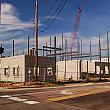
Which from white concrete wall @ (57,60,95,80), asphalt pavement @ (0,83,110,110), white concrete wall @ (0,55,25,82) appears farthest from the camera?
white concrete wall @ (57,60,95,80)

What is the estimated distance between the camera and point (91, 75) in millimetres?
64438

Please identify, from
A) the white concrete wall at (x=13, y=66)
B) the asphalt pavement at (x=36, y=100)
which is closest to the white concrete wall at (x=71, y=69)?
the white concrete wall at (x=13, y=66)

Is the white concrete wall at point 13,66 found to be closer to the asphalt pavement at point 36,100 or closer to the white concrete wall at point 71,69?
the white concrete wall at point 71,69

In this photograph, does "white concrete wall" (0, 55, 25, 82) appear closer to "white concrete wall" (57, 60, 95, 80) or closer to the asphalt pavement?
"white concrete wall" (57, 60, 95, 80)

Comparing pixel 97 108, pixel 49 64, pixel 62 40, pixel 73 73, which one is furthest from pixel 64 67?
pixel 97 108

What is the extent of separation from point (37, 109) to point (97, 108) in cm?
294

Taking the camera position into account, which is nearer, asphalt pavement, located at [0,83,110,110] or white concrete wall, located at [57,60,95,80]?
asphalt pavement, located at [0,83,110,110]

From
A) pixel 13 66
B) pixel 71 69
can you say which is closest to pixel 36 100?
pixel 13 66

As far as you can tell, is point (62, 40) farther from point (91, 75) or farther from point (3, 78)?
point (3, 78)

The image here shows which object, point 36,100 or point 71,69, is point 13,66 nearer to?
point 71,69

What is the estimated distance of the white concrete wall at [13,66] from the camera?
40219 mm

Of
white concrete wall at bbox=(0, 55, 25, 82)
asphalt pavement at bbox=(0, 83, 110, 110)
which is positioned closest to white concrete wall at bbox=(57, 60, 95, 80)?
white concrete wall at bbox=(0, 55, 25, 82)

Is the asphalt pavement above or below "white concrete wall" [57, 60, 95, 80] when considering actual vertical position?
below

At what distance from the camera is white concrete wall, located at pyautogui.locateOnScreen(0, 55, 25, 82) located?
132ft
